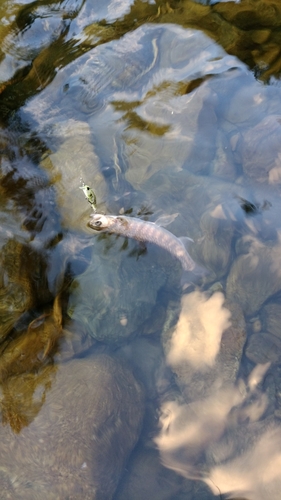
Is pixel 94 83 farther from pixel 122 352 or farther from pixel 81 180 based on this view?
pixel 122 352

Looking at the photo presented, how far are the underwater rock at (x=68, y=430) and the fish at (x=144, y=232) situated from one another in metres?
1.46

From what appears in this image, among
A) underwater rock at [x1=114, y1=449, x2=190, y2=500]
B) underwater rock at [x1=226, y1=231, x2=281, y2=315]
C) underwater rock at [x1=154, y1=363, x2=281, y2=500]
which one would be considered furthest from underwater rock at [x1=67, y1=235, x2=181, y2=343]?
underwater rock at [x1=114, y1=449, x2=190, y2=500]

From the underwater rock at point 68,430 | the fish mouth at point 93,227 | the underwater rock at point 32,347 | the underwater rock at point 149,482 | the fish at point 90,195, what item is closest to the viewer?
the underwater rock at point 68,430

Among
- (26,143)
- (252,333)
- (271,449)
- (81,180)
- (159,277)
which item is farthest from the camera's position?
(26,143)

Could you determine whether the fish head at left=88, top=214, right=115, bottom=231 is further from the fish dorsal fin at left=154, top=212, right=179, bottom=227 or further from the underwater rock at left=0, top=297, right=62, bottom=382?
the underwater rock at left=0, top=297, right=62, bottom=382

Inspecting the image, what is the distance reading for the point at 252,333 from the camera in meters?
4.66

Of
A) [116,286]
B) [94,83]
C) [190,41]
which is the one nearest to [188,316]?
[116,286]

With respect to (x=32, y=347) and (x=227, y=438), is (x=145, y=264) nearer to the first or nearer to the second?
(x=32, y=347)

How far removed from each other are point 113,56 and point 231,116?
2008mm

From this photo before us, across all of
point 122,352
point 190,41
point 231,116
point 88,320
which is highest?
point 190,41

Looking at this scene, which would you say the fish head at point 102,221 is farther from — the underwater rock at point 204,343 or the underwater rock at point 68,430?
the underwater rock at point 68,430

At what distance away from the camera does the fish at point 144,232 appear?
189 inches

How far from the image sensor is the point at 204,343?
15.1ft

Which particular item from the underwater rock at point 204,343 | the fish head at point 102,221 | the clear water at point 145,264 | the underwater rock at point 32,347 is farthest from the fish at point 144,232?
the underwater rock at point 32,347
